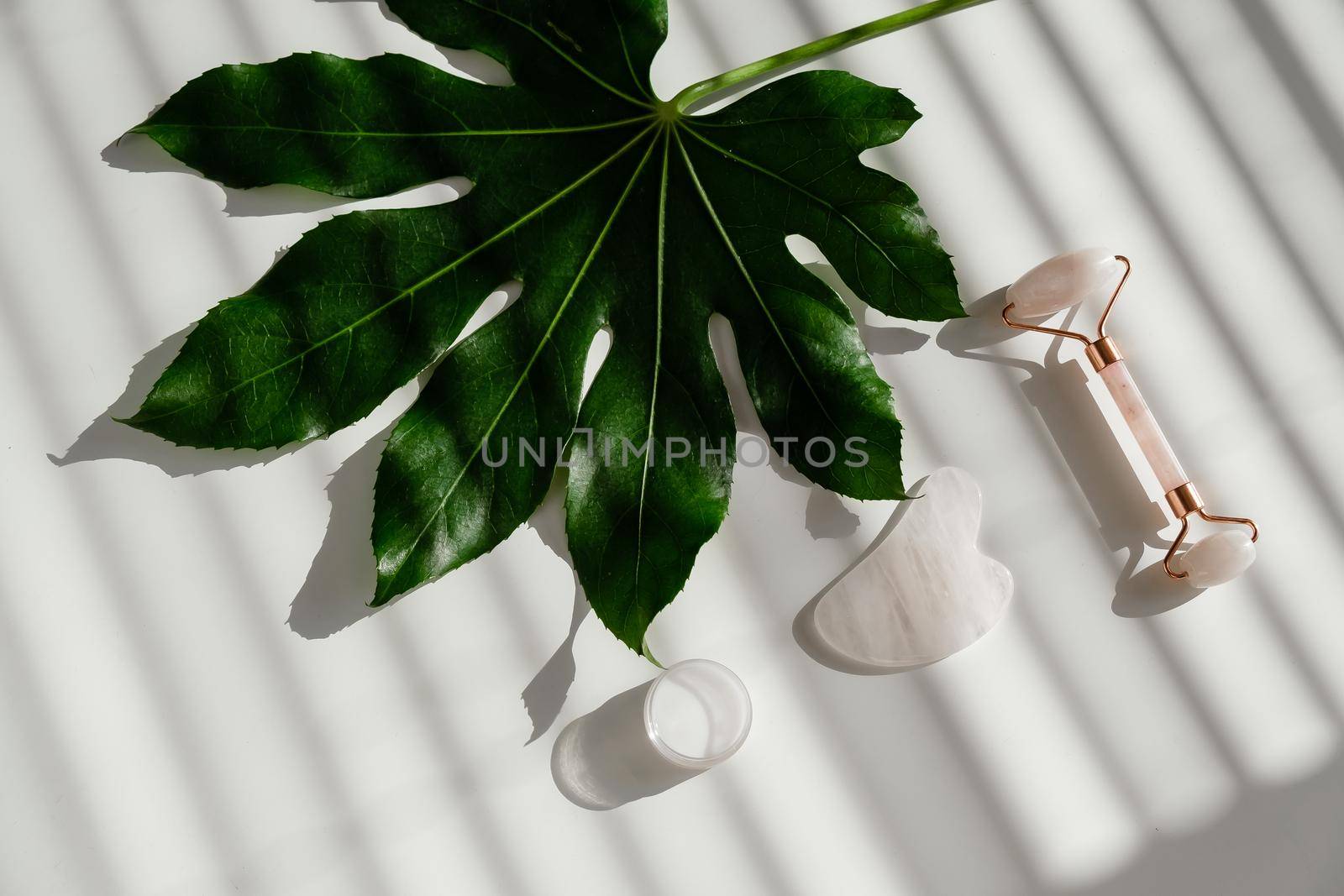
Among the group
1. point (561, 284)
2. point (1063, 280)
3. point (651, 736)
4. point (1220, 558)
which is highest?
point (561, 284)

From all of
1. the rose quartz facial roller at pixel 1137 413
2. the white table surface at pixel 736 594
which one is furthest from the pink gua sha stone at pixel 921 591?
the rose quartz facial roller at pixel 1137 413

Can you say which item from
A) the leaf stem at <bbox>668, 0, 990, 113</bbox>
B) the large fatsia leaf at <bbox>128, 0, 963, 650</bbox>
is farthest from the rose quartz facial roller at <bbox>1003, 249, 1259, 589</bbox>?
the leaf stem at <bbox>668, 0, 990, 113</bbox>

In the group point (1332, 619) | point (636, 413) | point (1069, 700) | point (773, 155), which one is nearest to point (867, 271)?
point (773, 155)

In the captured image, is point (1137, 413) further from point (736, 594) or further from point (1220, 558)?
point (736, 594)

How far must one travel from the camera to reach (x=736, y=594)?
960 millimetres

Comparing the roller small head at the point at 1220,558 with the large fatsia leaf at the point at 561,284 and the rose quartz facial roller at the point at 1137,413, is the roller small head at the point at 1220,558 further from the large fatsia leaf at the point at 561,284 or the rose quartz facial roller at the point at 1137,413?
the large fatsia leaf at the point at 561,284

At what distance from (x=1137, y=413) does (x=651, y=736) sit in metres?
0.54

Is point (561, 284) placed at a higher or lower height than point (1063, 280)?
higher

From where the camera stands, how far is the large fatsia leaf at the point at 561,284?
2.89 feet

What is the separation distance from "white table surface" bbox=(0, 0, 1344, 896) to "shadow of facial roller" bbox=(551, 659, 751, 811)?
0.01 meters

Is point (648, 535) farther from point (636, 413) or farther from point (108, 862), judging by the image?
point (108, 862)

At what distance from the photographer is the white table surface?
2.98 ft

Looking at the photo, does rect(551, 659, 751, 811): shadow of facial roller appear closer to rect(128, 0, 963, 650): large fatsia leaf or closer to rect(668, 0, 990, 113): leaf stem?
rect(128, 0, 963, 650): large fatsia leaf

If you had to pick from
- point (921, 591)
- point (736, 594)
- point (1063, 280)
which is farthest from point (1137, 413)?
point (736, 594)
